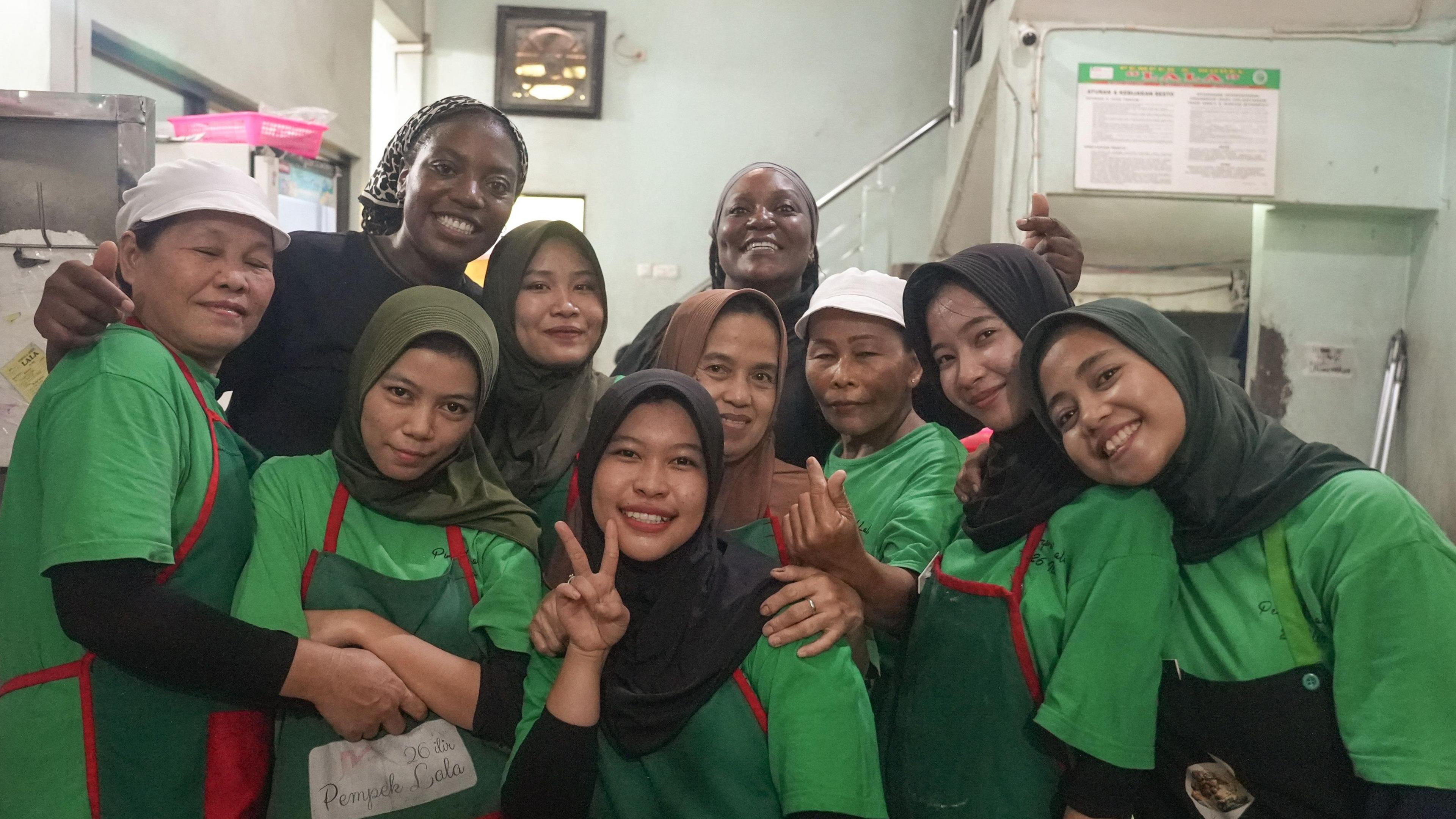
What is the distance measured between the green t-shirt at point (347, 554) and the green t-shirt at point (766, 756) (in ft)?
0.68

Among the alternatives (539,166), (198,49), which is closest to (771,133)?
(539,166)

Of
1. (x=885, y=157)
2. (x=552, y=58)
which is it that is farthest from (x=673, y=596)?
(x=552, y=58)

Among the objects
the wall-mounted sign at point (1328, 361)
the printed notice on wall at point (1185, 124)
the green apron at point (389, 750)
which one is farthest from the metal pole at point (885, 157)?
the green apron at point (389, 750)

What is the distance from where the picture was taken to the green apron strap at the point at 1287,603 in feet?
4.51

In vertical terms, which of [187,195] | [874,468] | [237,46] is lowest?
[874,468]

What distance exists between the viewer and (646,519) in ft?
5.17

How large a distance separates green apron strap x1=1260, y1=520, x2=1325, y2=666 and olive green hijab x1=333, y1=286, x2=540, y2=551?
1211mm

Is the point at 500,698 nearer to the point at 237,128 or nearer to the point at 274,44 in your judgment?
the point at 237,128

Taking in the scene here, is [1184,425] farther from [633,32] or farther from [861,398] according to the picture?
[633,32]

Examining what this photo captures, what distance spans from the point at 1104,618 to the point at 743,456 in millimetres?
790

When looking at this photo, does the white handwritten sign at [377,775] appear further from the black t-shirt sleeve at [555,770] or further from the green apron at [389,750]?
the black t-shirt sleeve at [555,770]

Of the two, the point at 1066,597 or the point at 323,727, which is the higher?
the point at 1066,597

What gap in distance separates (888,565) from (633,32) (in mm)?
7751

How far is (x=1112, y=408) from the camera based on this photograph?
1.47 m
